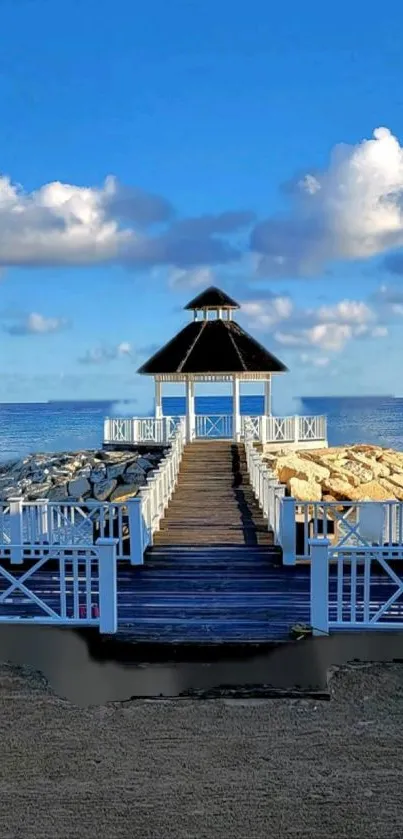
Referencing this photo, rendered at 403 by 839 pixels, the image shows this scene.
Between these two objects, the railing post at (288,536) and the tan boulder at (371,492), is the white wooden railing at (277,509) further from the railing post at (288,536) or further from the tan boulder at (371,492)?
the tan boulder at (371,492)

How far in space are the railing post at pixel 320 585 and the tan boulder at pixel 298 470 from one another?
1421 centimetres

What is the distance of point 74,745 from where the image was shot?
19.7 feet

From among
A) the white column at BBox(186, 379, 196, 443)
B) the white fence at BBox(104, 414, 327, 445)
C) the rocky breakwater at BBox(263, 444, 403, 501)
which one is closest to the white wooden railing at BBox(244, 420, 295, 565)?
the rocky breakwater at BBox(263, 444, 403, 501)

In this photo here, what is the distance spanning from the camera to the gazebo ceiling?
2544cm

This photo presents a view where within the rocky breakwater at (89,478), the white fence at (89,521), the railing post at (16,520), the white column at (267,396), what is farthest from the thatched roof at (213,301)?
the railing post at (16,520)

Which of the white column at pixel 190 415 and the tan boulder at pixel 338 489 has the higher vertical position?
the white column at pixel 190 415

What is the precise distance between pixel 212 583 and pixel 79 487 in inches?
593

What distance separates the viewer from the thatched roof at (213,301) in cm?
2720

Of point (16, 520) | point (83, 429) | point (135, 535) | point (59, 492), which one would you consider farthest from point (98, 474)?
point (83, 429)

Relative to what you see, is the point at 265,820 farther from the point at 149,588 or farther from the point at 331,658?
the point at 149,588

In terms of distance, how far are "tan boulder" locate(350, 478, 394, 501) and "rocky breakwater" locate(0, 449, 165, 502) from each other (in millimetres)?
6305

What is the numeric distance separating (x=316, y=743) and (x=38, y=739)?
7.38 ft

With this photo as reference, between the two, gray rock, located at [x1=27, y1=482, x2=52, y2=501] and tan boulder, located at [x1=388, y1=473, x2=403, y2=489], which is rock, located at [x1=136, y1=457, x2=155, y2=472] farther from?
tan boulder, located at [x1=388, y1=473, x2=403, y2=489]

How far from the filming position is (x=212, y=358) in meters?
25.6
